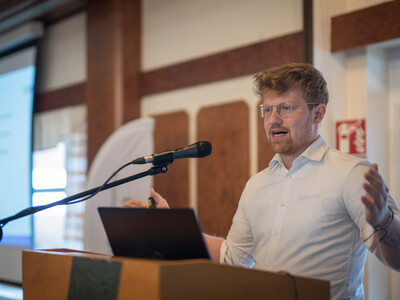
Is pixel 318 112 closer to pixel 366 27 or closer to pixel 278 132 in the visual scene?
pixel 278 132

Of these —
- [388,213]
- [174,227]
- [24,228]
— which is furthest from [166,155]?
[24,228]

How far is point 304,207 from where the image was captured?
1659 millimetres

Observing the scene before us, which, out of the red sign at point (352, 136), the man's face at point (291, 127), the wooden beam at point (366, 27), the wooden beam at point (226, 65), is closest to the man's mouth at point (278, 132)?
the man's face at point (291, 127)

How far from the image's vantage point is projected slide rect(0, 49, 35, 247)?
207 inches

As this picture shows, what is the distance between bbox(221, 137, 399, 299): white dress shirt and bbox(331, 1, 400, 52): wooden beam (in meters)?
1.32

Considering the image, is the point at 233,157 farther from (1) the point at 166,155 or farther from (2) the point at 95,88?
(1) the point at 166,155

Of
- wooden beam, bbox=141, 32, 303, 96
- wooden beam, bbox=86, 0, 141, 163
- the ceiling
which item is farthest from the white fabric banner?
the ceiling

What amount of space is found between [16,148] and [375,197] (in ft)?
15.9

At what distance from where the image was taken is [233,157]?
370cm

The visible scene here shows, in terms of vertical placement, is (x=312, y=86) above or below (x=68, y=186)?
above

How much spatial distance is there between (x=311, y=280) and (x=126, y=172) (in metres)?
2.44

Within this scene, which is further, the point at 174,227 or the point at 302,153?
the point at 302,153

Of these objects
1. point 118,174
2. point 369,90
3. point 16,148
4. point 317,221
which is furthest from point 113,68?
point 317,221

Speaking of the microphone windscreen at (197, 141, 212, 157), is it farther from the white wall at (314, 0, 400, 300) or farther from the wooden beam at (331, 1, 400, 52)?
the wooden beam at (331, 1, 400, 52)
